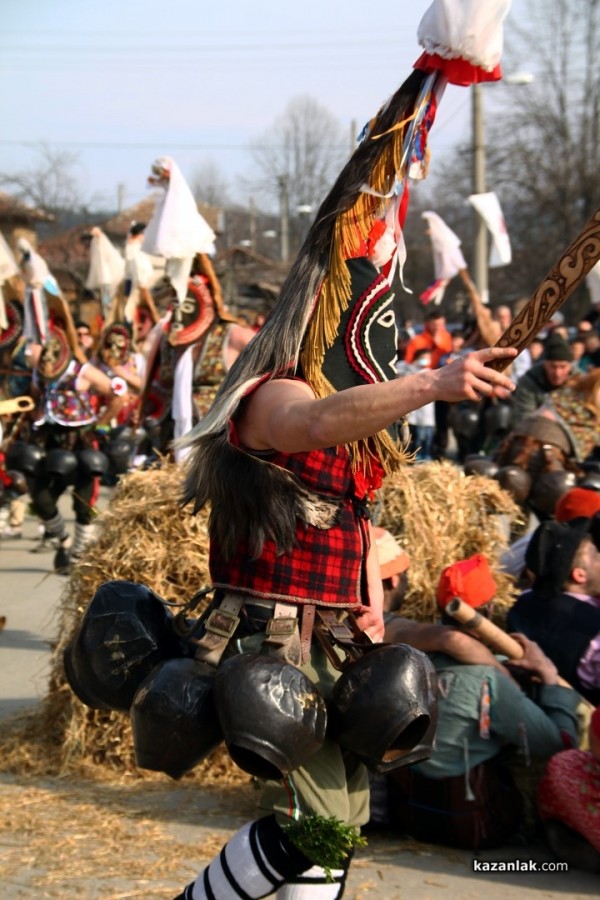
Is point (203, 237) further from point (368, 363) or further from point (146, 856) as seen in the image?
point (368, 363)

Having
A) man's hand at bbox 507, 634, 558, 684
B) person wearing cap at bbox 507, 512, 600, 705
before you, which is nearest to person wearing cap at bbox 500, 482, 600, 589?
person wearing cap at bbox 507, 512, 600, 705

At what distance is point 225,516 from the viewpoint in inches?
113

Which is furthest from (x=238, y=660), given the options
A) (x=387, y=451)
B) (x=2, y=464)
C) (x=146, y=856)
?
(x=2, y=464)

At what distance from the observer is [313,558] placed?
2824 mm

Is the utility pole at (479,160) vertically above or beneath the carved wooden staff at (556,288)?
above

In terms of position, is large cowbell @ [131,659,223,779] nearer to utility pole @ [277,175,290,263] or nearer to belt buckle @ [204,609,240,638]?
belt buckle @ [204,609,240,638]

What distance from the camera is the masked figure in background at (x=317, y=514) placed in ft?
8.89

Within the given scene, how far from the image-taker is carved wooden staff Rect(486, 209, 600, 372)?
2.45 metres

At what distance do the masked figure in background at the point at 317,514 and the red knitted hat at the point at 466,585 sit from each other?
1.37m

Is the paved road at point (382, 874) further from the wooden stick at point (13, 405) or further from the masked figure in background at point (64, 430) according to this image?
the masked figure in background at point (64, 430)

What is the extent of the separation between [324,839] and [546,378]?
6180 mm

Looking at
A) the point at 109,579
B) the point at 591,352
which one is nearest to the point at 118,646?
the point at 109,579

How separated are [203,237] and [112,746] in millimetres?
4014

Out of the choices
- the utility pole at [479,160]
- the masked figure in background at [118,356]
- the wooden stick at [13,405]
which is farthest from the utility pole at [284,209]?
the wooden stick at [13,405]
